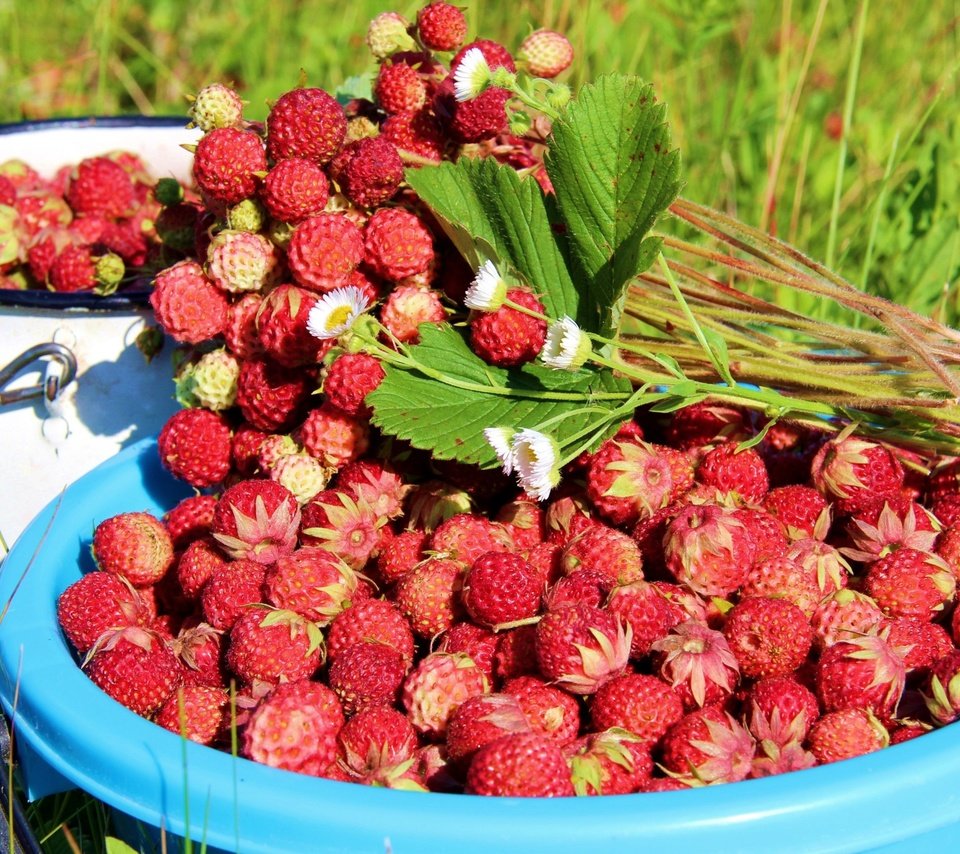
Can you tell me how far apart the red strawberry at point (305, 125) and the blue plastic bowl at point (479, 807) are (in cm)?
58

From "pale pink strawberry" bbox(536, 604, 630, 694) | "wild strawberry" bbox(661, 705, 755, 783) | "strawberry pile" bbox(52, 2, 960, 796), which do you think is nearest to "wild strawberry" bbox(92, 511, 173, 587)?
"strawberry pile" bbox(52, 2, 960, 796)

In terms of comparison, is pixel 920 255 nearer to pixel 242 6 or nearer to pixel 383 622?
pixel 383 622

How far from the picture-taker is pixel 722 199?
7.90ft

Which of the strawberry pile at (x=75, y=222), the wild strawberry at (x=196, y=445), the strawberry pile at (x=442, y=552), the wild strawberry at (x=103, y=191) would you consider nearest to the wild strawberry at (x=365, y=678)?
the strawberry pile at (x=442, y=552)

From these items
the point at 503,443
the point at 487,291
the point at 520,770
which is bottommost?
the point at 520,770

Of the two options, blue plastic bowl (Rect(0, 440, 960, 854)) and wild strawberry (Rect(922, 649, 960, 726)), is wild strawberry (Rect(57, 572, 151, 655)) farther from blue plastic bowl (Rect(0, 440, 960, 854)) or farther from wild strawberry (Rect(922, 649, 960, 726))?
wild strawberry (Rect(922, 649, 960, 726))

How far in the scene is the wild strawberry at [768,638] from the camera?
38.9 inches

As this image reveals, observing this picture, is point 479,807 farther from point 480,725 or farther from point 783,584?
point 783,584

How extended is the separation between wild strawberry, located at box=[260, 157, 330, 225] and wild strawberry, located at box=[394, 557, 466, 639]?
38 cm

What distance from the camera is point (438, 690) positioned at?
3.19 ft

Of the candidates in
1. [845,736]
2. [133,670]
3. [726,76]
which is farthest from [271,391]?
[726,76]

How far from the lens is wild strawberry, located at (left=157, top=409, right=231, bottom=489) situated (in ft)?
4.11

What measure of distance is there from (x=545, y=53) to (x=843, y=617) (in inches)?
28.2

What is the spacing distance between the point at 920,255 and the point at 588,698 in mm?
1483
